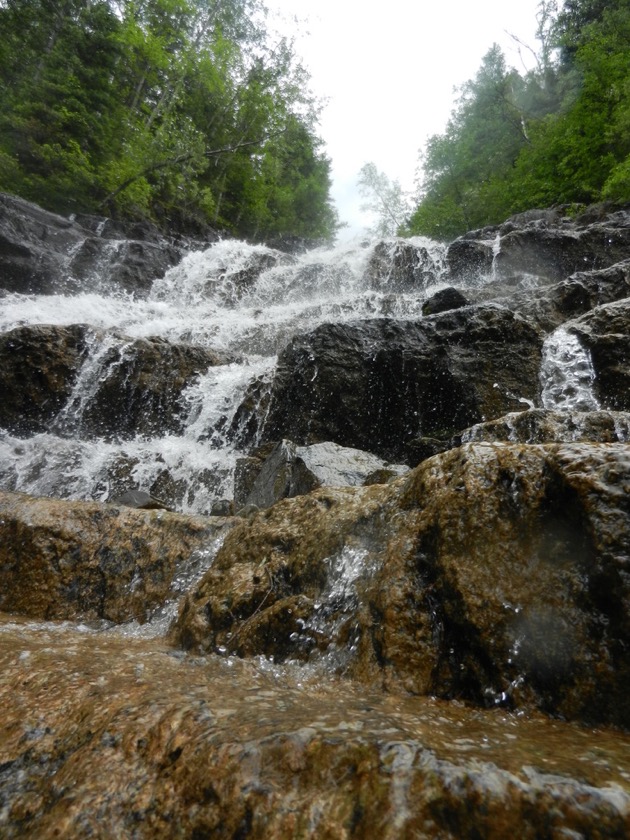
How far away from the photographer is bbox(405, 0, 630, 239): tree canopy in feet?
55.7

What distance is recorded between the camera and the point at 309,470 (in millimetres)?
5648

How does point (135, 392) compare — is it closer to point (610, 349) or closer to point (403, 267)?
point (610, 349)

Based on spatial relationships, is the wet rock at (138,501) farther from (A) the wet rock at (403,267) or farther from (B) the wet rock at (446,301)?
(A) the wet rock at (403,267)

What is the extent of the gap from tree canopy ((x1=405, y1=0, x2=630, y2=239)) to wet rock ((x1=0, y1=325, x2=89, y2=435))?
1493 cm

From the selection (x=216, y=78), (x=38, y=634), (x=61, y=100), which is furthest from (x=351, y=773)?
(x=216, y=78)

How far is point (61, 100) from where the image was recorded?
722 inches

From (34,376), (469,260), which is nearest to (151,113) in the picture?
(469,260)

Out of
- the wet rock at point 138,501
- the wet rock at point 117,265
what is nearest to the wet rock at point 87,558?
the wet rock at point 138,501

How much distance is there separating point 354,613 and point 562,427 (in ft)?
12.0

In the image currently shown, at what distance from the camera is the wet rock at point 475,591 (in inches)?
75.8

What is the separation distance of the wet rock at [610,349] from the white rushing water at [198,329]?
194 inches

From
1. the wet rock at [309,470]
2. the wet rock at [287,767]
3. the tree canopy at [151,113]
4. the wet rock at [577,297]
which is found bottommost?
the wet rock at [287,767]

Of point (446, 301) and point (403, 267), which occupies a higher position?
point (403, 267)

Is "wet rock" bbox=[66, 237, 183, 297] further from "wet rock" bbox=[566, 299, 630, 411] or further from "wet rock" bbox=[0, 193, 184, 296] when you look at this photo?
"wet rock" bbox=[566, 299, 630, 411]
